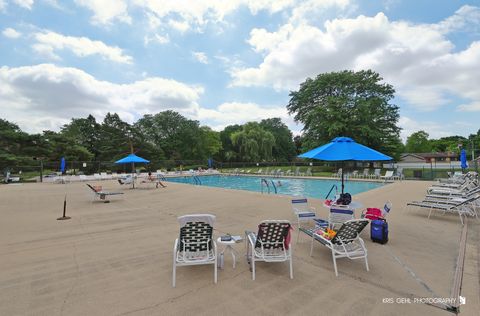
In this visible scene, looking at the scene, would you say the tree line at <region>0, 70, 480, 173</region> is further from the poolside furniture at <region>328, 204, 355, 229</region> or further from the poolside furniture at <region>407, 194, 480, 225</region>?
the poolside furniture at <region>328, 204, 355, 229</region>

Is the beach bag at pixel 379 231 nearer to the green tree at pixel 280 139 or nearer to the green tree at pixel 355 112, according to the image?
the green tree at pixel 355 112

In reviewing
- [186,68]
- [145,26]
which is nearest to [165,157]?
[186,68]

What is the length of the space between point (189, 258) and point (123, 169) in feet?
96.4

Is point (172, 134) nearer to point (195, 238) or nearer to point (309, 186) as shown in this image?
point (309, 186)

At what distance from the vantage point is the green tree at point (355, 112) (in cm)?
2447

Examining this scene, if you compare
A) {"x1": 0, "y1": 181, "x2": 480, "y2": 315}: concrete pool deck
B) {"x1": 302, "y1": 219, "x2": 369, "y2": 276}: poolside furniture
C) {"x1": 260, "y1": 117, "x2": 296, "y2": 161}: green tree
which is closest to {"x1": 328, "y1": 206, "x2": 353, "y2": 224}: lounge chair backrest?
{"x1": 0, "y1": 181, "x2": 480, "y2": 315}: concrete pool deck

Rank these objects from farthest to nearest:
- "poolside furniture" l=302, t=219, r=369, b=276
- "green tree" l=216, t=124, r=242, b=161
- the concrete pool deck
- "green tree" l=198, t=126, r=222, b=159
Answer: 1. "green tree" l=216, t=124, r=242, b=161
2. "green tree" l=198, t=126, r=222, b=159
3. "poolside furniture" l=302, t=219, r=369, b=276
4. the concrete pool deck

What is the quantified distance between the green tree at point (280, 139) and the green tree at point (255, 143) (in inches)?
436

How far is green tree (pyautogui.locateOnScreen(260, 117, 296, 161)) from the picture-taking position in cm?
4788

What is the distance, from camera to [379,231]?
4.11 meters

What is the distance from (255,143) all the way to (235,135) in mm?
3917

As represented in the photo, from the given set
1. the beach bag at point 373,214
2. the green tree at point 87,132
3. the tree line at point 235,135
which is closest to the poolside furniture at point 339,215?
the beach bag at point 373,214

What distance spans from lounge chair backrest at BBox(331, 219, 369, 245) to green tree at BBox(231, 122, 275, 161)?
3104 centimetres

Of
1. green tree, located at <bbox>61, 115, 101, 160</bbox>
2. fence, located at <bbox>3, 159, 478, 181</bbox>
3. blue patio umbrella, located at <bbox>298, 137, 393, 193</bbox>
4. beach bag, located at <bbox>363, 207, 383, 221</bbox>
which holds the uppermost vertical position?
green tree, located at <bbox>61, 115, 101, 160</bbox>
